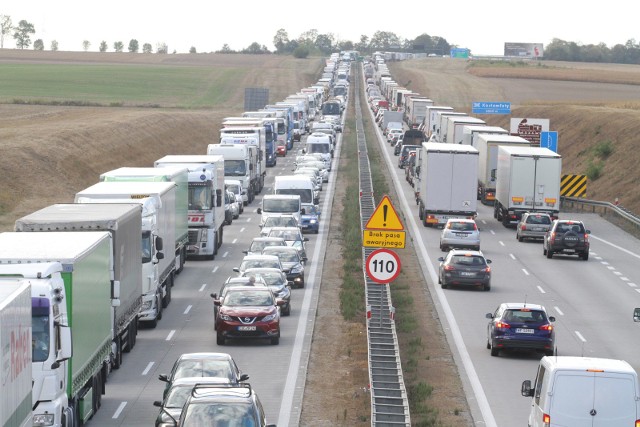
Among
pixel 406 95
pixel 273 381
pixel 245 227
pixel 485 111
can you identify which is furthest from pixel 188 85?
pixel 273 381

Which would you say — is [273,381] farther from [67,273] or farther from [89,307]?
[67,273]

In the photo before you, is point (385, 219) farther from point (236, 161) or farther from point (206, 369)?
point (236, 161)

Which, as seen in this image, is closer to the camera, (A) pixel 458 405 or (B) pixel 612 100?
(A) pixel 458 405

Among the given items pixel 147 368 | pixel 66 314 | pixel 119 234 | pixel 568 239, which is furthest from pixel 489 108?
pixel 66 314

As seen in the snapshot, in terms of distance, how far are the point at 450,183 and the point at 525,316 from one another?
86.7 ft

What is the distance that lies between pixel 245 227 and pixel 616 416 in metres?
39.9

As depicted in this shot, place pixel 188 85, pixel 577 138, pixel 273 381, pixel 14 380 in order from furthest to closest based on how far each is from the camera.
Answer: pixel 188 85, pixel 577 138, pixel 273 381, pixel 14 380

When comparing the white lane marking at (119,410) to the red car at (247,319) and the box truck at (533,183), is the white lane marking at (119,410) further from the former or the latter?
the box truck at (533,183)

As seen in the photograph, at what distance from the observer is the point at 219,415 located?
56.2ft

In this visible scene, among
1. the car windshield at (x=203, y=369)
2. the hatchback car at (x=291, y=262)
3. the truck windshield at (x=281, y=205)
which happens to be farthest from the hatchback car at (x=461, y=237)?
the car windshield at (x=203, y=369)

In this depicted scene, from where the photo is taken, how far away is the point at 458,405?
77.8 feet

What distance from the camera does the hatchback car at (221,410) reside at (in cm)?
1708

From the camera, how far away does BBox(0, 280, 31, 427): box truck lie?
13.8 m

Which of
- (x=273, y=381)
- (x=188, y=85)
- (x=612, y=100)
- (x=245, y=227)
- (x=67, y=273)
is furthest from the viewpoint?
(x=188, y=85)
